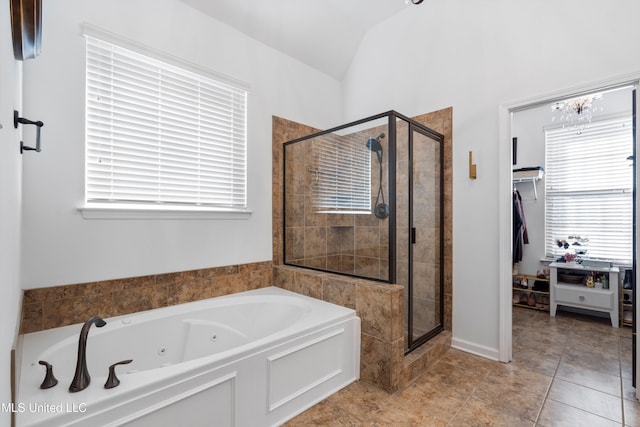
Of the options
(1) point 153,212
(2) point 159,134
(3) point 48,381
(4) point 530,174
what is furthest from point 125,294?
(4) point 530,174

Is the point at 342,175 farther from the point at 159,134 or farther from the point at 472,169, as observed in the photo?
the point at 159,134

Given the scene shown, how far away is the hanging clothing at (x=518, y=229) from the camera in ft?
13.1

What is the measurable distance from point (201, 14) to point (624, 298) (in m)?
5.11

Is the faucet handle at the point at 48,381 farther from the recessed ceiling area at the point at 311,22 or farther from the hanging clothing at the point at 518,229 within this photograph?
the hanging clothing at the point at 518,229

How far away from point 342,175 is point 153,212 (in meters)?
1.58

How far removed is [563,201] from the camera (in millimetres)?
3938

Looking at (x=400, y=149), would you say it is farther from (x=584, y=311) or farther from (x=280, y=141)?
(x=584, y=311)

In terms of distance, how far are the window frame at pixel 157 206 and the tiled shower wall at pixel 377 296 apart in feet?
1.45

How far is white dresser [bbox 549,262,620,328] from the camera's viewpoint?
3.28 metres

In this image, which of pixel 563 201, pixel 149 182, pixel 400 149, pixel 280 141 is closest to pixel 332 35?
pixel 280 141

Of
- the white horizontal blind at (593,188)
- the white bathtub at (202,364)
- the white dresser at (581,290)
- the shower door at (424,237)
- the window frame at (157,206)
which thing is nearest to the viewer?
the white bathtub at (202,364)

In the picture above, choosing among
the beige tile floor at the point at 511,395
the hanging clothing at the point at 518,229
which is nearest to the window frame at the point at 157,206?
the beige tile floor at the point at 511,395

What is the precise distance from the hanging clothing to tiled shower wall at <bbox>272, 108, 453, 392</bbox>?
6.14 ft

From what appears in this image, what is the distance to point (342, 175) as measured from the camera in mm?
2793
